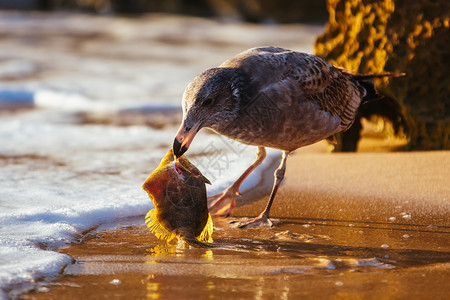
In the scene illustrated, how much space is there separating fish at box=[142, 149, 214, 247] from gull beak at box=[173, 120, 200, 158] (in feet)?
0.50

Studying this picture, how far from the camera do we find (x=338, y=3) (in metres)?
6.55

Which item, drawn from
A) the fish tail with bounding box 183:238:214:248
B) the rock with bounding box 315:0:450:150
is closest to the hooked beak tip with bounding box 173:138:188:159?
the fish tail with bounding box 183:238:214:248

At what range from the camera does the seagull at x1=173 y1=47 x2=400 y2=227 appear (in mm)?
3916

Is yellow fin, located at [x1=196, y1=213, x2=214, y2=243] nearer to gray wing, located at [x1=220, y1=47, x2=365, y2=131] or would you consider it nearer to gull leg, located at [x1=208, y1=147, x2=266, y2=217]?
gull leg, located at [x1=208, y1=147, x2=266, y2=217]

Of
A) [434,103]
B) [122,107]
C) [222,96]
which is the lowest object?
[122,107]

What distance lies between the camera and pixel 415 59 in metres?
5.93

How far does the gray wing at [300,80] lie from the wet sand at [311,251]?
60 centimetres

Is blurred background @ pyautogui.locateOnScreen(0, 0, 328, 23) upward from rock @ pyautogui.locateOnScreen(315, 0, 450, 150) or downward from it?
downward

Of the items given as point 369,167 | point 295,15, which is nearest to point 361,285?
point 369,167

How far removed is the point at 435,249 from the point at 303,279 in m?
0.91

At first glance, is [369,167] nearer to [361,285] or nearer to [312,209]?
[312,209]

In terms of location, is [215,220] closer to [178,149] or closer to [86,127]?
[178,149]

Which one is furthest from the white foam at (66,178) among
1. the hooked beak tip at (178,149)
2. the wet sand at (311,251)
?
the hooked beak tip at (178,149)

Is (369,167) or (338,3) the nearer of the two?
(369,167)
